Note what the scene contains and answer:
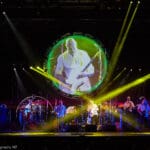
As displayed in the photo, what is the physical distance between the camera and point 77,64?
13102 millimetres

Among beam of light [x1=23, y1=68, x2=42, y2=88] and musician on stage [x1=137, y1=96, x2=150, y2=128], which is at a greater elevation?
beam of light [x1=23, y1=68, x2=42, y2=88]

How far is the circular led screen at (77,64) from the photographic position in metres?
13.1

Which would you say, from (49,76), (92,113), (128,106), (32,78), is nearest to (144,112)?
(128,106)

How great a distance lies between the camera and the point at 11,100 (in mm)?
13477

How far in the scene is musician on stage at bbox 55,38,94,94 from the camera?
1307 cm

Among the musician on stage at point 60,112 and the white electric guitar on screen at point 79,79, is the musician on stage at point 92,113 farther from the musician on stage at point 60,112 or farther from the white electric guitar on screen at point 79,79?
the musician on stage at point 60,112

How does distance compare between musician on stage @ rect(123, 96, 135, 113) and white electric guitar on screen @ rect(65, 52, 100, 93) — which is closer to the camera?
white electric guitar on screen @ rect(65, 52, 100, 93)

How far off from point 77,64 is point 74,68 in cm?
17

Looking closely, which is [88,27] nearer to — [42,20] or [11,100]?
[42,20]
